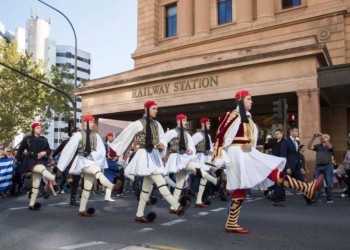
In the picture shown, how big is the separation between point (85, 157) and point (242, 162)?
404cm

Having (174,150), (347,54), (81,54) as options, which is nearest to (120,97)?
(347,54)

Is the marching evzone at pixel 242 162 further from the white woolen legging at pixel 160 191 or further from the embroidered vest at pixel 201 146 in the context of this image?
the embroidered vest at pixel 201 146

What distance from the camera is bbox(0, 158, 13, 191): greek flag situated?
1512 cm

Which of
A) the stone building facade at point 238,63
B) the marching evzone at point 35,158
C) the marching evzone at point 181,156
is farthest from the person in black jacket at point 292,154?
the stone building facade at point 238,63

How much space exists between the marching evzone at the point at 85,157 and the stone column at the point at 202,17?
2099 cm

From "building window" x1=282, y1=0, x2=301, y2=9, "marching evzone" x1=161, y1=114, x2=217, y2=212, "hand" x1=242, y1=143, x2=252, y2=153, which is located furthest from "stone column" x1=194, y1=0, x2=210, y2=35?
"hand" x1=242, y1=143, x2=252, y2=153

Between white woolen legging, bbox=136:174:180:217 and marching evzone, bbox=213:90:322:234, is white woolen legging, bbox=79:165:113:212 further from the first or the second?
marching evzone, bbox=213:90:322:234

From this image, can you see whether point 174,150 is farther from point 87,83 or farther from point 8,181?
point 87,83

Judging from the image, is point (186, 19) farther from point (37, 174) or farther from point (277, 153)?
point (37, 174)

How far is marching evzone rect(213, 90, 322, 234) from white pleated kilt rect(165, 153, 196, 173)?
3.34 meters

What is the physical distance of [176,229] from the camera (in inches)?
273

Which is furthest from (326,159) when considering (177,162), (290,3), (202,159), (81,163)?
(290,3)

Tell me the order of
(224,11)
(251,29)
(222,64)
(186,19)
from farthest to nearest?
(186,19) < (224,11) < (251,29) < (222,64)

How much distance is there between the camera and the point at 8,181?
15.3m
